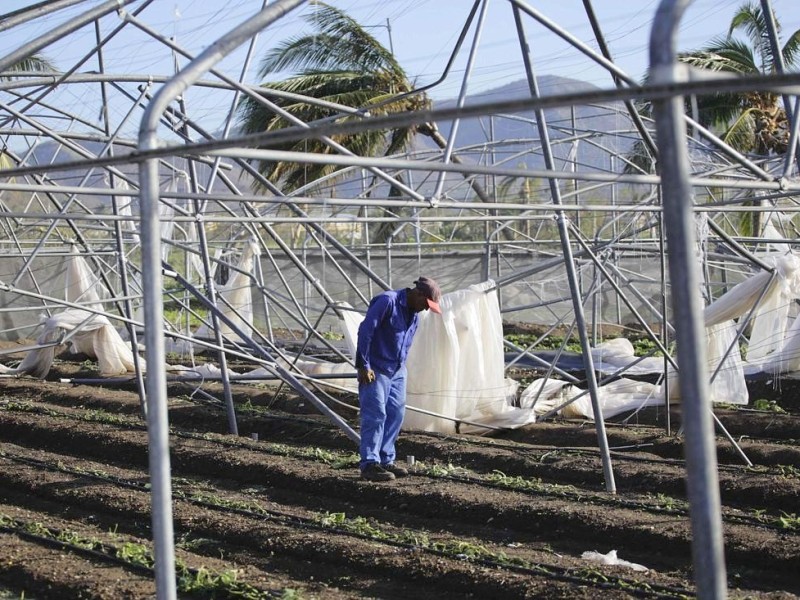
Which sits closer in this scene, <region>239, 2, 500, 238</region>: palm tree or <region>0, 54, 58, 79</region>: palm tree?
<region>0, 54, 58, 79</region>: palm tree

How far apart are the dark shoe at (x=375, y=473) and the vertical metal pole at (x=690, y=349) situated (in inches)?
214

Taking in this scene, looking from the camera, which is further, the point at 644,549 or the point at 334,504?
the point at 334,504

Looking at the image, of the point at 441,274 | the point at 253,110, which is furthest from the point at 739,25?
the point at 253,110

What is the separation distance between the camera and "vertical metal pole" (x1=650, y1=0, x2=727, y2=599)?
2805mm

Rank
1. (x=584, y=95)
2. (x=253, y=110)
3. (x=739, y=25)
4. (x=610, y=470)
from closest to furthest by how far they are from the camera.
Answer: (x=584, y=95) < (x=610, y=470) < (x=739, y=25) < (x=253, y=110)

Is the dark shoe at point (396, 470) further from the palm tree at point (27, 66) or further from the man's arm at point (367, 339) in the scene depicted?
the palm tree at point (27, 66)

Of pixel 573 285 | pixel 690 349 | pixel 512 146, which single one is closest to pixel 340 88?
pixel 512 146

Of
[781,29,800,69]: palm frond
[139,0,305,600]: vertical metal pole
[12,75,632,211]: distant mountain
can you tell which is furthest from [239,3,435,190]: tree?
[139,0,305,600]: vertical metal pole

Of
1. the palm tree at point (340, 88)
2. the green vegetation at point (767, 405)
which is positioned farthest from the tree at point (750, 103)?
the green vegetation at point (767, 405)

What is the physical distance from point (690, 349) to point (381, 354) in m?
5.51

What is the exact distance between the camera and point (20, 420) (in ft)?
37.8

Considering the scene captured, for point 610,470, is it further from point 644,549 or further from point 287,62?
point 287,62

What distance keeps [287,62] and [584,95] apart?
1660cm

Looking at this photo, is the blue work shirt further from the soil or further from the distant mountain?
the distant mountain
